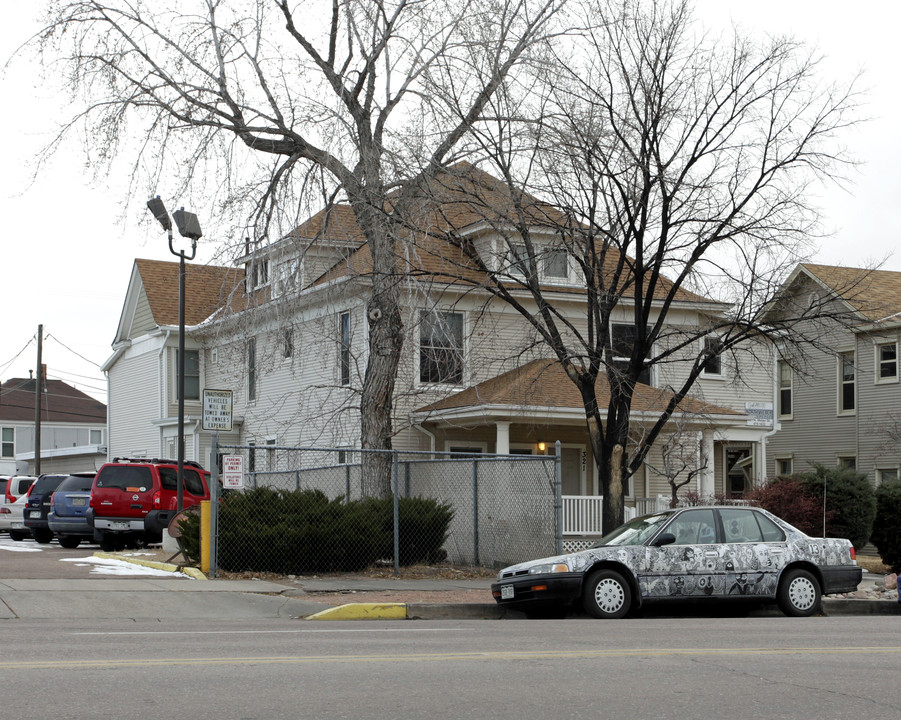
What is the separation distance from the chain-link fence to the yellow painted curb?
2447mm

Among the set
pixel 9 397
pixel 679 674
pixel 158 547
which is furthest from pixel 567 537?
pixel 9 397

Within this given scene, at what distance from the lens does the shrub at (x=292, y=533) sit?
16703 millimetres

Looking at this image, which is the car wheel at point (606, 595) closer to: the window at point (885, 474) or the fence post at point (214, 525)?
the fence post at point (214, 525)

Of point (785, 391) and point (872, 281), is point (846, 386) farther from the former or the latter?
point (872, 281)

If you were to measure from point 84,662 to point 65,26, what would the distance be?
1444 cm

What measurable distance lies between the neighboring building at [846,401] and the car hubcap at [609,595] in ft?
69.1

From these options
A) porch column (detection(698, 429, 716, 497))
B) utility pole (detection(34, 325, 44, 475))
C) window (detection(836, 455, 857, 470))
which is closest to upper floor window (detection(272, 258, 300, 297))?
porch column (detection(698, 429, 716, 497))

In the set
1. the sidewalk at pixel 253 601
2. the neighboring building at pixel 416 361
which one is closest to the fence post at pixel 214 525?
the sidewalk at pixel 253 601

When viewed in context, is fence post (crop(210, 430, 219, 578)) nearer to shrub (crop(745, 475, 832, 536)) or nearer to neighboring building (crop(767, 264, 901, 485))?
shrub (crop(745, 475, 832, 536))

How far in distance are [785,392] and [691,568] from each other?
1076 inches

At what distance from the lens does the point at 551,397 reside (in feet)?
85.3

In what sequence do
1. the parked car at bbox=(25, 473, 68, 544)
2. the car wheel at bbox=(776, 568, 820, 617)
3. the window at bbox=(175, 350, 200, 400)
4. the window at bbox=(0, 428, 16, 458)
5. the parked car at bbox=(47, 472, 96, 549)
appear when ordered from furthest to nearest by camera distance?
the window at bbox=(0, 428, 16, 458)
the window at bbox=(175, 350, 200, 400)
the parked car at bbox=(25, 473, 68, 544)
the parked car at bbox=(47, 472, 96, 549)
the car wheel at bbox=(776, 568, 820, 617)

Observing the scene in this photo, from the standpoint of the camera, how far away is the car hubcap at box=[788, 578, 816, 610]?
14.3m

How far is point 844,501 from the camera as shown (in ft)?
85.9
